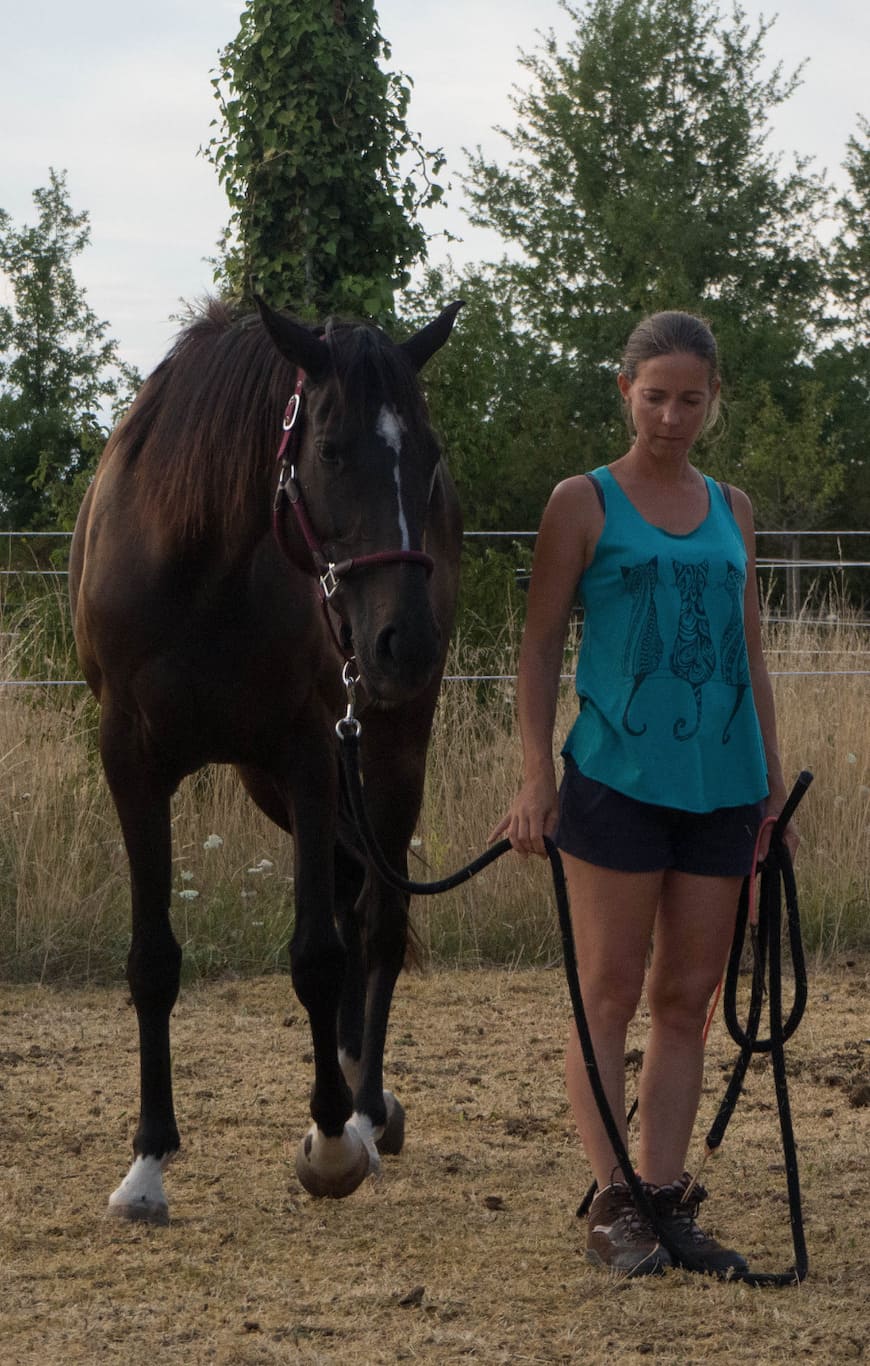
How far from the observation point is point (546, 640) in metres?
2.72

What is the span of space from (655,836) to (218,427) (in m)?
1.21

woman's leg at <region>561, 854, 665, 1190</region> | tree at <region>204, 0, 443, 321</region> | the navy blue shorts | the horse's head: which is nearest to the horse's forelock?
the horse's head

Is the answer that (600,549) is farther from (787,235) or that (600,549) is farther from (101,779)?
(787,235)

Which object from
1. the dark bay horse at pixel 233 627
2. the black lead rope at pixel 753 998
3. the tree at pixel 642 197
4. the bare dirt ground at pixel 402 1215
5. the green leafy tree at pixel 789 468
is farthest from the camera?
the tree at pixel 642 197

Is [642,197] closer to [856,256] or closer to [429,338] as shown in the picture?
[856,256]

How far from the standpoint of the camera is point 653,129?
28.6m

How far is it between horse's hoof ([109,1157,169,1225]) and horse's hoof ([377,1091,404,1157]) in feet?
2.07

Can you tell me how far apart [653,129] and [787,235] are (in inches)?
138

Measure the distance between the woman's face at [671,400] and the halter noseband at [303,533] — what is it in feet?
1.59

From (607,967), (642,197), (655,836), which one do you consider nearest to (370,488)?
(655,836)

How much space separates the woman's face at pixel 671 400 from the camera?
262 centimetres

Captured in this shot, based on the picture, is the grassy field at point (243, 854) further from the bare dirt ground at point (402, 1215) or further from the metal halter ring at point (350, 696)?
the metal halter ring at point (350, 696)

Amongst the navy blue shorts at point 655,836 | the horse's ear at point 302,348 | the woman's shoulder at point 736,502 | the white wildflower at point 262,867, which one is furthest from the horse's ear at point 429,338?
the white wildflower at point 262,867

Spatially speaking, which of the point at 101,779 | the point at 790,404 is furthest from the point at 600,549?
the point at 790,404
